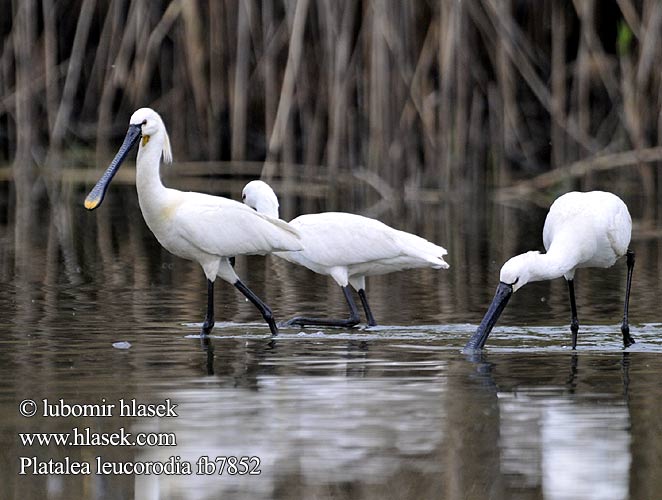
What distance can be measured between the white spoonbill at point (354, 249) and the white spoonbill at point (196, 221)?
1.14 ft

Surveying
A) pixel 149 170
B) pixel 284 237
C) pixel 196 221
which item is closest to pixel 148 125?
pixel 149 170

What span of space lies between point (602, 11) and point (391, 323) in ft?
36.2

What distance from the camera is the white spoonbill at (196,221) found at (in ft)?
Answer: 27.8

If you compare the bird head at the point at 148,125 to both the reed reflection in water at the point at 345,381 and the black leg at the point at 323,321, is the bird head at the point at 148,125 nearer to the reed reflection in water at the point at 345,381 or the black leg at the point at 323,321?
the reed reflection in water at the point at 345,381

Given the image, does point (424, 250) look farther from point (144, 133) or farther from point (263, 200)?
point (144, 133)

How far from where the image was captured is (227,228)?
28.1 feet

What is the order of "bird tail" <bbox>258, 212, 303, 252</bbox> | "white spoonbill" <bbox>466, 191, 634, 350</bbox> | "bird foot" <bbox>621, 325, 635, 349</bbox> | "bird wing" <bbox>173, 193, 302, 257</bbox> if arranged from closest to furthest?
1. "white spoonbill" <bbox>466, 191, 634, 350</bbox>
2. "bird foot" <bbox>621, 325, 635, 349</bbox>
3. "bird wing" <bbox>173, 193, 302, 257</bbox>
4. "bird tail" <bbox>258, 212, 303, 252</bbox>

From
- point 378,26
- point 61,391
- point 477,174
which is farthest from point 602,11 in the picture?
point 61,391

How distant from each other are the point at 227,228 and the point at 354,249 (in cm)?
89

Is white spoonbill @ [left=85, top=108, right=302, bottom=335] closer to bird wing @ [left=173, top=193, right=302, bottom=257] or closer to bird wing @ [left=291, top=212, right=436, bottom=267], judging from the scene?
bird wing @ [left=173, top=193, right=302, bottom=257]

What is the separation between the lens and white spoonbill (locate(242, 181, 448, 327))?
9.04 metres

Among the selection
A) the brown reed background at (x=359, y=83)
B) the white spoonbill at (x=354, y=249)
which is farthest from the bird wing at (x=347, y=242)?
the brown reed background at (x=359, y=83)

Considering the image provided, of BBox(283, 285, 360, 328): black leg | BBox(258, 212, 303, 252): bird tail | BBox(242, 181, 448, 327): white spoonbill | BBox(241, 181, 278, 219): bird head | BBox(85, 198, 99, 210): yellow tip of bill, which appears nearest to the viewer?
BBox(283, 285, 360, 328): black leg

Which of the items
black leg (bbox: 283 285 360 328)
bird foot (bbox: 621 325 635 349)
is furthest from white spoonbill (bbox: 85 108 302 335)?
bird foot (bbox: 621 325 635 349)
